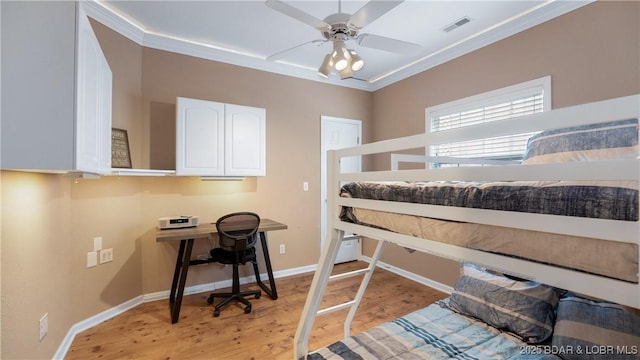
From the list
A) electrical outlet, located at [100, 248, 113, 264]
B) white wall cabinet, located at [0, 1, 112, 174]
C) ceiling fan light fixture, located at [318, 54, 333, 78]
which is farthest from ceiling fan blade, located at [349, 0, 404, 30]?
electrical outlet, located at [100, 248, 113, 264]

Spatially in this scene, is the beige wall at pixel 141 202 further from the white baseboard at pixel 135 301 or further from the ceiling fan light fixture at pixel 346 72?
the ceiling fan light fixture at pixel 346 72

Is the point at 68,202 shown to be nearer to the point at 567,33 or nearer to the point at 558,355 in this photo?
the point at 558,355

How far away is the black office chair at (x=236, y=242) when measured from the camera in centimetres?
253

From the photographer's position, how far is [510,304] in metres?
1.66

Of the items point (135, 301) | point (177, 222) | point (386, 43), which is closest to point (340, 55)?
point (386, 43)

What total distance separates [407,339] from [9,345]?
2079 millimetres

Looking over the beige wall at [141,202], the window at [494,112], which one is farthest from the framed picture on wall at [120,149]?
the window at [494,112]

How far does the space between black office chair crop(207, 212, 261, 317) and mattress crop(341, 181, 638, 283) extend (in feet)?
6.01

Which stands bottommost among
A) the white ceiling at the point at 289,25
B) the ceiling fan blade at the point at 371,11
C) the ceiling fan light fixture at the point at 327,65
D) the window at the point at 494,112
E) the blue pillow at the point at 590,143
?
the blue pillow at the point at 590,143

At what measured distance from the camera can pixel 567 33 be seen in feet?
7.21

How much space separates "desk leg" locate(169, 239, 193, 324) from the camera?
2424 mm

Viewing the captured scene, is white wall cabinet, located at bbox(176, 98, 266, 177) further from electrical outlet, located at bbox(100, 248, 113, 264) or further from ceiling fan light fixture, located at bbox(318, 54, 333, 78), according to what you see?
ceiling fan light fixture, located at bbox(318, 54, 333, 78)

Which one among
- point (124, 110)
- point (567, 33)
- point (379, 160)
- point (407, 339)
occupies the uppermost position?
point (567, 33)

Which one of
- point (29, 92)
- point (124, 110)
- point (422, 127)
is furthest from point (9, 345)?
point (422, 127)
